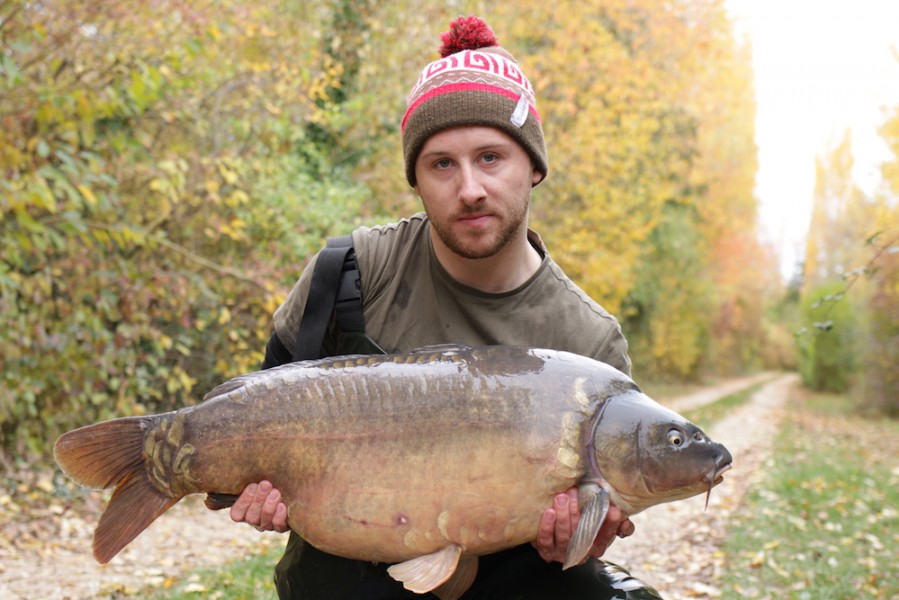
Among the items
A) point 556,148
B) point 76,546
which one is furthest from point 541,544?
point 556,148

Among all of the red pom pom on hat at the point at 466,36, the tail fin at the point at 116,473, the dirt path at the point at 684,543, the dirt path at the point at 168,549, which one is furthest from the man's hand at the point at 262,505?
the dirt path at the point at 684,543

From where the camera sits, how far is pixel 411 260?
109 inches

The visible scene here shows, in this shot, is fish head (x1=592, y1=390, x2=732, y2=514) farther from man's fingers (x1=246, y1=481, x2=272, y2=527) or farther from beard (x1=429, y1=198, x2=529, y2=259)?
man's fingers (x1=246, y1=481, x2=272, y2=527)

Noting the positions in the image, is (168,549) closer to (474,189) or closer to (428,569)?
(428,569)

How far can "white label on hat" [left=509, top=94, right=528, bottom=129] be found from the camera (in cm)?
258

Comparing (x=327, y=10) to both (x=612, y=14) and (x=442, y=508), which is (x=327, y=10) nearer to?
(x=612, y=14)

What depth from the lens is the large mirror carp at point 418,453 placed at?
6.89 feet

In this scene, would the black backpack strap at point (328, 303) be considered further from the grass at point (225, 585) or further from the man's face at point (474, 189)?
the grass at point (225, 585)

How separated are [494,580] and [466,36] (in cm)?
182

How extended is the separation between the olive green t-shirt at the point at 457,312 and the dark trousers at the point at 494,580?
661 mm

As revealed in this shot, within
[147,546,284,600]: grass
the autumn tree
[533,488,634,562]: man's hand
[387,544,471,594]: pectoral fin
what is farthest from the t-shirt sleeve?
the autumn tree

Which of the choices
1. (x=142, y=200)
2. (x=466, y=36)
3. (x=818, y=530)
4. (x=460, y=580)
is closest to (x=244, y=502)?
(x=460, y=580)

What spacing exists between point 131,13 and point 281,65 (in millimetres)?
2027

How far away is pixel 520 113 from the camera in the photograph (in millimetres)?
2598
